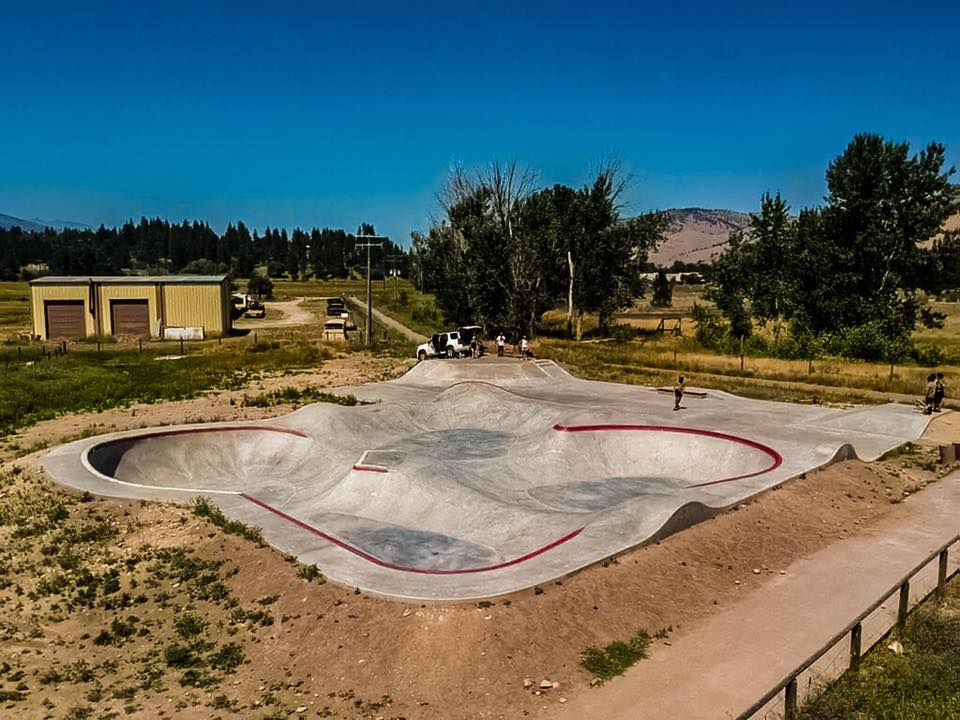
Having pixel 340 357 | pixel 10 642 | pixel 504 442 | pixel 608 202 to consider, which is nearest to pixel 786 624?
pixel 10 642

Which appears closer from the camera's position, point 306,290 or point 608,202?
point 608,202

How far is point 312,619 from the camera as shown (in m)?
10.8

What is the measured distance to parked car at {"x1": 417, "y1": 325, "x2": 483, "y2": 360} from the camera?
41.2 meters

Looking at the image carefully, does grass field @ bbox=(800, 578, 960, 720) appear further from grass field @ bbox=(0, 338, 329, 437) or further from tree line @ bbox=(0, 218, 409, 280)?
tree line @ bbox=(0, 218, 409, 280)

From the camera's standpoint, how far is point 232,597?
11844 mm

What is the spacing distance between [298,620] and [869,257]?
44.2 m

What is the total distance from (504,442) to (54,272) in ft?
433

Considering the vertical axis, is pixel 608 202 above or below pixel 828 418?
above

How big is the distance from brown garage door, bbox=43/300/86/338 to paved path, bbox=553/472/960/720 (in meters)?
51.9

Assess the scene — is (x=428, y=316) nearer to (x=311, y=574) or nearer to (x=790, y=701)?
(x=311, y=574)

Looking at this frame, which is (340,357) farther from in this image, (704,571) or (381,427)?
(704,571)

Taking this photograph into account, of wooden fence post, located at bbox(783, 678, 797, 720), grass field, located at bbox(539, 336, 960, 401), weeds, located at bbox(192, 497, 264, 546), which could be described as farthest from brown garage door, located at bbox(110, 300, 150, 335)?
wooden fence post, located at bbox(783, 678, 797, 720)

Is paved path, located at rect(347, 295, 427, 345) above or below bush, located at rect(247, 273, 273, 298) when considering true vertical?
below

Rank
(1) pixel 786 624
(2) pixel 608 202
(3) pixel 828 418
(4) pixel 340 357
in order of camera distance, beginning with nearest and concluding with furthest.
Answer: (1) pixel 786 624 → (3) pixel 828 418 → (4) pixel 340 357 → (2) pixel 608 202
